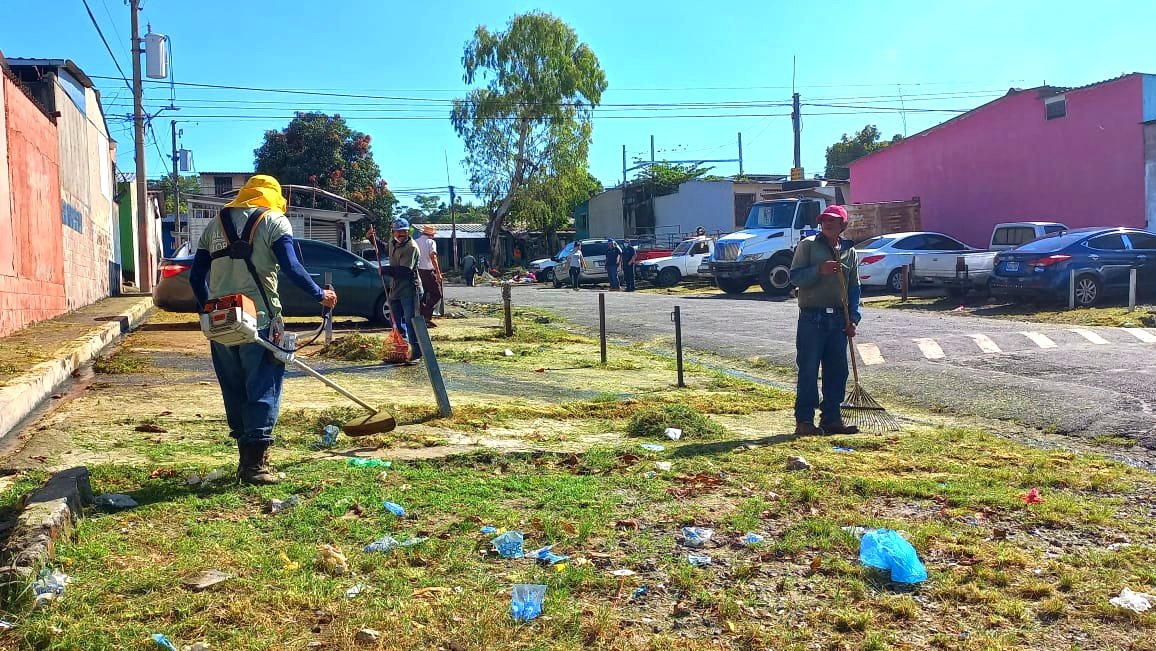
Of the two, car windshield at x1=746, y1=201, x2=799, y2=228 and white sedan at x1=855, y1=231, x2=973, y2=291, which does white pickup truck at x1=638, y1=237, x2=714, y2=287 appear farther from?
white sedan at x1=855, y1=231, x2=973, y2=291

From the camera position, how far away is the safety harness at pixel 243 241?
17.4 ft

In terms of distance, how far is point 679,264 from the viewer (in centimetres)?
3203

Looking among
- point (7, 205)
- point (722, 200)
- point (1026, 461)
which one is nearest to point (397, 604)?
point (1026, 461)

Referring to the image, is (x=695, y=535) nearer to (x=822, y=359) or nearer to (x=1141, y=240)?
(x=822, y=359)

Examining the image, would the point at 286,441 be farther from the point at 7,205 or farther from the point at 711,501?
the point at 7,205

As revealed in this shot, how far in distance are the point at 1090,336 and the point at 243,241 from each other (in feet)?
35.4

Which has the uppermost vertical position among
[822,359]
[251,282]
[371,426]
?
[251,282]

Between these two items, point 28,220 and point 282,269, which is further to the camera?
point 28,220

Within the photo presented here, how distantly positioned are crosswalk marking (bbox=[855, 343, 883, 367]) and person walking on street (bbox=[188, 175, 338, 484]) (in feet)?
24.0

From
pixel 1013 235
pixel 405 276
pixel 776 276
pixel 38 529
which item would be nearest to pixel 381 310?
pixel 405 276

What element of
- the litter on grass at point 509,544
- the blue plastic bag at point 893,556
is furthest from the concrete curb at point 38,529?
the blue plastic bag at point 893,556

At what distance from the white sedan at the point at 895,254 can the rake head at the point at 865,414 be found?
16.0 m

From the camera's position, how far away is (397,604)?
11.2 ft

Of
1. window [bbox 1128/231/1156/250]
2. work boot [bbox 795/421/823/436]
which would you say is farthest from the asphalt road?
window [bbox 1128/231/1156/250]
